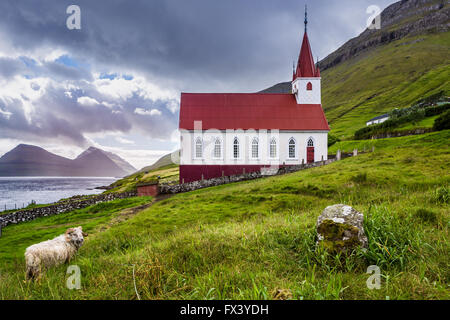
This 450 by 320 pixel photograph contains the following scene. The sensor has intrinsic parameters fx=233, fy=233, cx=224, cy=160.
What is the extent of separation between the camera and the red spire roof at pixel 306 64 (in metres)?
40.3

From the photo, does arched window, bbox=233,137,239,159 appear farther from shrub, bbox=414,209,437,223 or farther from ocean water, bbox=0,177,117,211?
ocean water, bbox=0,177,117,211

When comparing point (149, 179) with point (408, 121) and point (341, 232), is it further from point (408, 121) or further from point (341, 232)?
point (408, 121)

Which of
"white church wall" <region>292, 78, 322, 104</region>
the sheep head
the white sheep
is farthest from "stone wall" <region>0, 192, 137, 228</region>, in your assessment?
"white church wall" <region>292, 78, 322, 104</region>

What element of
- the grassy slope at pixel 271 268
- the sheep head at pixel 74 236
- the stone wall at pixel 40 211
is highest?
the grassy slope at pixel 271 268

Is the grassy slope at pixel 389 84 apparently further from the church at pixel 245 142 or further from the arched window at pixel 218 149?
the arched window at pixel 218 149

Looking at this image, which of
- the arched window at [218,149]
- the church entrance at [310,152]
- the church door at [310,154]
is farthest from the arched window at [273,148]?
the arched window at [218,149]

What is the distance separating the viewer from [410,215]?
6.43 meters

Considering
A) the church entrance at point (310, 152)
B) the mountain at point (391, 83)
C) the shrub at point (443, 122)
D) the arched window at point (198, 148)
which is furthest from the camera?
the mountain at point (391, 83)

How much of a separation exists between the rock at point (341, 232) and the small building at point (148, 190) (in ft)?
91.9

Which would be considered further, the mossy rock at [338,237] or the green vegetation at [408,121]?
the green vegetation at [408,121]

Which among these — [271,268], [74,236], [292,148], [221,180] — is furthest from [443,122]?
[74,236]

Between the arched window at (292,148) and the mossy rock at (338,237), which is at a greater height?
the arched window at (292,148)

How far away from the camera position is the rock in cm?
497

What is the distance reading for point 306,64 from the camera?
4097cm
